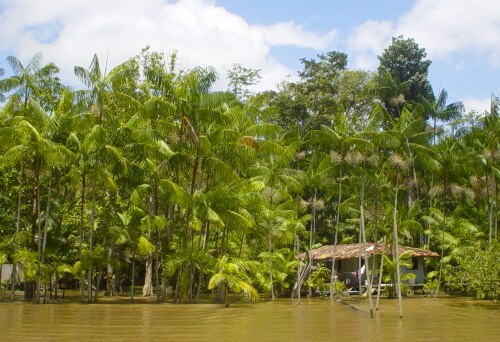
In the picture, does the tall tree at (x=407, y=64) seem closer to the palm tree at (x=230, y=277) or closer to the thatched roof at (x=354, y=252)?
the thatched roof at (x=354, y=252)

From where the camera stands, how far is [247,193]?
2358 cm

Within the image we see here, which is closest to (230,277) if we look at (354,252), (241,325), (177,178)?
(177,178)

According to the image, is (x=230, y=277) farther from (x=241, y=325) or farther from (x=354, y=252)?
(x=354, y=252)

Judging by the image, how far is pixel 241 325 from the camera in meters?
15.1

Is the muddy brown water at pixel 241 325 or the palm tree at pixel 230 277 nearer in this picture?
the muddy brown water at pixel 241 325

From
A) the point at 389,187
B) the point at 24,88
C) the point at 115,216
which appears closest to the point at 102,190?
the point at 115,216

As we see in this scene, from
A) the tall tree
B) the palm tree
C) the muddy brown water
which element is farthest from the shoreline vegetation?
the tall tree

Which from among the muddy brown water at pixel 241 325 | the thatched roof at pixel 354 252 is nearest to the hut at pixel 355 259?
the thatched roof at pixel 354 252

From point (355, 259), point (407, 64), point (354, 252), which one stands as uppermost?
point (407, 64)

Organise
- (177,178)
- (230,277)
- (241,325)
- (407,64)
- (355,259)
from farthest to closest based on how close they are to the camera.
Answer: (407,64)
(355,259)
(177,178)
(230,277)
(241,325)

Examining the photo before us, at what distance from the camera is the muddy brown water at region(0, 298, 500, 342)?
12562 millimetres

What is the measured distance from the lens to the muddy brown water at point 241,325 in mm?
12562

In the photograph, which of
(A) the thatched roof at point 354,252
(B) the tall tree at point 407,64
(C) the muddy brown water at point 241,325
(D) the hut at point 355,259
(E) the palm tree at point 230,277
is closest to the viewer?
(C) the muddy brown water at point 241,325

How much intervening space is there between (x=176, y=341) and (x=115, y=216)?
12214mm
